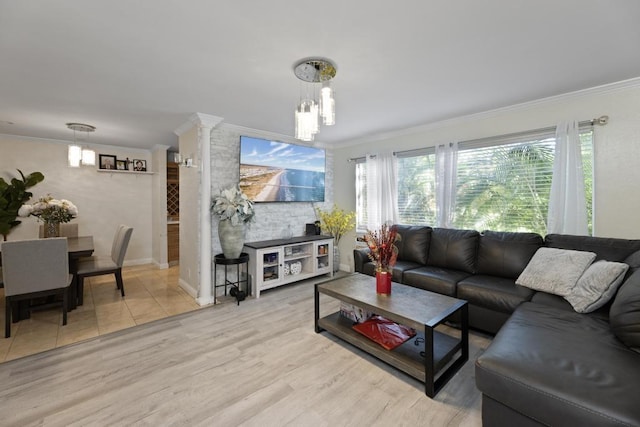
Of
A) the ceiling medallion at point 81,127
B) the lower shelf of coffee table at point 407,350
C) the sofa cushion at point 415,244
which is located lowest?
the lower shelf of coffee table at point 407,350

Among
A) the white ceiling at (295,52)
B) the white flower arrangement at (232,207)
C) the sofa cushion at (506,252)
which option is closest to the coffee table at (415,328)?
the sofa cushion at (506,252)

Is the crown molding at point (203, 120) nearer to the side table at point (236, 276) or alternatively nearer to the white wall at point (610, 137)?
the side table at point (236, 276)

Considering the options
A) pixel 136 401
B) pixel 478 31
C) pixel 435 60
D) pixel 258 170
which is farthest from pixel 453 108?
pixel 136 401

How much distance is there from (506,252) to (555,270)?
0.51 metres

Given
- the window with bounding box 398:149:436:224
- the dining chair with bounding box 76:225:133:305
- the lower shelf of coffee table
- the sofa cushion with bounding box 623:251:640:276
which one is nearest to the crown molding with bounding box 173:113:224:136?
the dining chair with bounding box 76:225:133:305

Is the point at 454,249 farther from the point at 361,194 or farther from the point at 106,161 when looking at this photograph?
the point at 106,161

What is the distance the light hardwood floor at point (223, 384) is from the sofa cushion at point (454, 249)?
82 centimetres

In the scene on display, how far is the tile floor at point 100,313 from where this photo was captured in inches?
94.2

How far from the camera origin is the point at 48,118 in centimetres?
328

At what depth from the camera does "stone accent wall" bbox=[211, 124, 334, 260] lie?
3.52 metres

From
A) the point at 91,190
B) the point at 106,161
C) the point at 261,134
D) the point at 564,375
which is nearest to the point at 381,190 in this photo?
the point at 261,134

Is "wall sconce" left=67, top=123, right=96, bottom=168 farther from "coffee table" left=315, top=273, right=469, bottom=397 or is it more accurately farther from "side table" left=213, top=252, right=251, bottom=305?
"coffee table" left=315, top=273, right=469, bottom=397

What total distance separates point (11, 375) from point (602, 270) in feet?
14.4

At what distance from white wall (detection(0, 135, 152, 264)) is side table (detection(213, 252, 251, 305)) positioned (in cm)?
278
